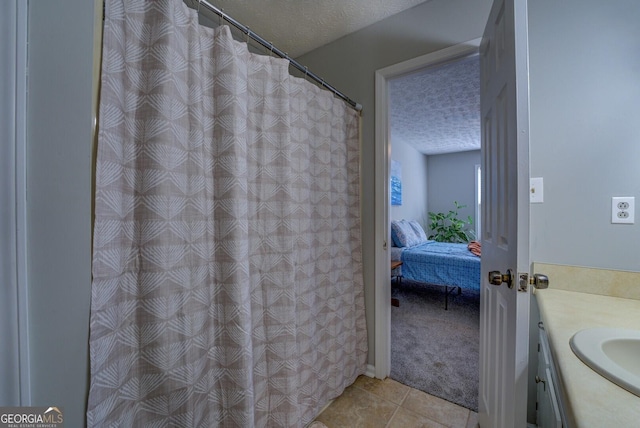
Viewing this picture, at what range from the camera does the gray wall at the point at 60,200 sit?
0.53m

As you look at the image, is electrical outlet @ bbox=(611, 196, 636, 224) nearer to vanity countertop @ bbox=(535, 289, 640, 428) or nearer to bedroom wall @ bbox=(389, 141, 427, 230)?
vanity countertop @ bbox=(535, 289, 640, 428)

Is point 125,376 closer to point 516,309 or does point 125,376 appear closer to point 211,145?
point 211,145

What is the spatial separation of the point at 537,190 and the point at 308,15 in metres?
1.71

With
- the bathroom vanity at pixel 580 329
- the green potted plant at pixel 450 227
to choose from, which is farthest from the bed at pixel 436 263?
the bathroom vanity at pixel 580 329

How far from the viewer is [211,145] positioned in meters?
0.94

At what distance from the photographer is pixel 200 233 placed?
893 millimetres

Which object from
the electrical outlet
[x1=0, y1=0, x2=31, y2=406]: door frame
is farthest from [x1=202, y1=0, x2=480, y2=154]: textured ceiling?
[x1=0, y1=0, x2=31, y2=406]: door frame

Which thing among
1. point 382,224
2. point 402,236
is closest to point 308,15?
point 382,224

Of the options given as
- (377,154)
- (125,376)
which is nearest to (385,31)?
(377,154)

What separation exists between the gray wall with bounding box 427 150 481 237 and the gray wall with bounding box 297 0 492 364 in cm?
448

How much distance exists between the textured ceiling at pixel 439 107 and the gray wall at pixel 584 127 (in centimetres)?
42

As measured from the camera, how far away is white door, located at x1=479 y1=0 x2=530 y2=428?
0.76 meters

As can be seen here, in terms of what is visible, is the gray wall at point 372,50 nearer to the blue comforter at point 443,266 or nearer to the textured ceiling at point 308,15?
the textured ceiling at point 308,15

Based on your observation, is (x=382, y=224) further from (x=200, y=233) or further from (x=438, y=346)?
(x=438, y=346)
